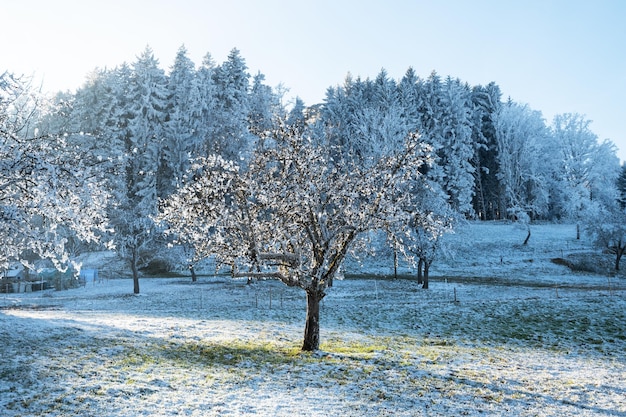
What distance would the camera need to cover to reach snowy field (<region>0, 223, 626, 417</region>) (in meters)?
10.0

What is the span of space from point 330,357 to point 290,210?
202 inches

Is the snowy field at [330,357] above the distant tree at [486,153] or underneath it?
underneath

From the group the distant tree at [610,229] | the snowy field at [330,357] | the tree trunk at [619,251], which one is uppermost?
the distant tree at [610,229]

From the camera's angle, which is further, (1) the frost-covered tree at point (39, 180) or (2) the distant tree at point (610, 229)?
(2) the distant tree at point (610, 229)

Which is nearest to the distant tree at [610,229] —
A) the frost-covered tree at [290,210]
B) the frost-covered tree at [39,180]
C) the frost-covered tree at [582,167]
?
the frost-covered tree at [582,167]

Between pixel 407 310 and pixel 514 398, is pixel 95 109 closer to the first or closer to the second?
pixel 407 310

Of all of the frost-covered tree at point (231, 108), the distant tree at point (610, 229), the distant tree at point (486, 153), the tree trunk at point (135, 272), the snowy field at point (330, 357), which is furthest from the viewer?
the distant tree at point (486, 153)

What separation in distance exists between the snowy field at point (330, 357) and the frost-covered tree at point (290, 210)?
311 cm

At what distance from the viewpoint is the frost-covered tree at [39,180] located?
27.7ft

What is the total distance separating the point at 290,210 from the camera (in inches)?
572

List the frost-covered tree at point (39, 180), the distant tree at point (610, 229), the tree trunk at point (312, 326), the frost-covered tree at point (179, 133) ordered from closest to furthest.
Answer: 1. the frost-covered tree at point (39, 180)
2. the tree trunk at point (312, 326)
3. the distant tree at point (610, 229)
4. the frost-covered tree at point (179, 133)

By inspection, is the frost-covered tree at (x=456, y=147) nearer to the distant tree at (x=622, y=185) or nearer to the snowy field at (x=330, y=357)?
the distant tree at (x=622, y=185)

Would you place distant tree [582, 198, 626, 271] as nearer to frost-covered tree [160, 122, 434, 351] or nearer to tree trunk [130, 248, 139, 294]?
frost-covered tree [160, 122, 434, 351]

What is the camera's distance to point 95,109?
202ft
